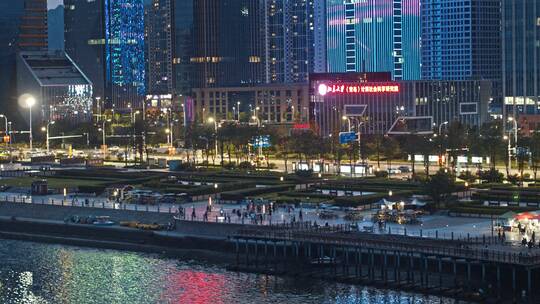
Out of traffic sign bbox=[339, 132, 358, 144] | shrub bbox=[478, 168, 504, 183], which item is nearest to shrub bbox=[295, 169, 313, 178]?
shrub bbox=[478, 168, 504, 183]

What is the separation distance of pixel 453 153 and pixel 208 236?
4934cm

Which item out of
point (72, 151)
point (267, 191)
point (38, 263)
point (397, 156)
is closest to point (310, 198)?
point (267, 191)

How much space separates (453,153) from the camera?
466ft

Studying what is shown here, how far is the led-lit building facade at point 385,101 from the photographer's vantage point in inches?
7239

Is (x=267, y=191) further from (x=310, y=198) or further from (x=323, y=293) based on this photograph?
(x=323, y=293)

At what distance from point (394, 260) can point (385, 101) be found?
9965cm

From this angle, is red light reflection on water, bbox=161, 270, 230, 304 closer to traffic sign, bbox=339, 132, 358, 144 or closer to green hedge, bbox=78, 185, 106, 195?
green hedge, bbox=78, 185, 106, 195

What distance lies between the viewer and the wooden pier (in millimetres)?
79375

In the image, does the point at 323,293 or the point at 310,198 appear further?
the point at 310,198

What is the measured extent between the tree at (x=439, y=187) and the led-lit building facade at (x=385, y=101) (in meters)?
71.4

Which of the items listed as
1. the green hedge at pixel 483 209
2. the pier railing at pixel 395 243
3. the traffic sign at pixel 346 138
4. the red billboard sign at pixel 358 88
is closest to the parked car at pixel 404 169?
the traffic sign at pixel 346 138

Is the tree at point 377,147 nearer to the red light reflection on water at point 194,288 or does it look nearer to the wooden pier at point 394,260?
the wooden pier at point 394,260

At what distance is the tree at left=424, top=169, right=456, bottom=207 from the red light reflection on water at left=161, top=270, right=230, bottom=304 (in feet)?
73.0

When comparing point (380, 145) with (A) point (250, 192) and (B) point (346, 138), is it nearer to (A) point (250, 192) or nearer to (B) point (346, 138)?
(B) point (346, 138)
